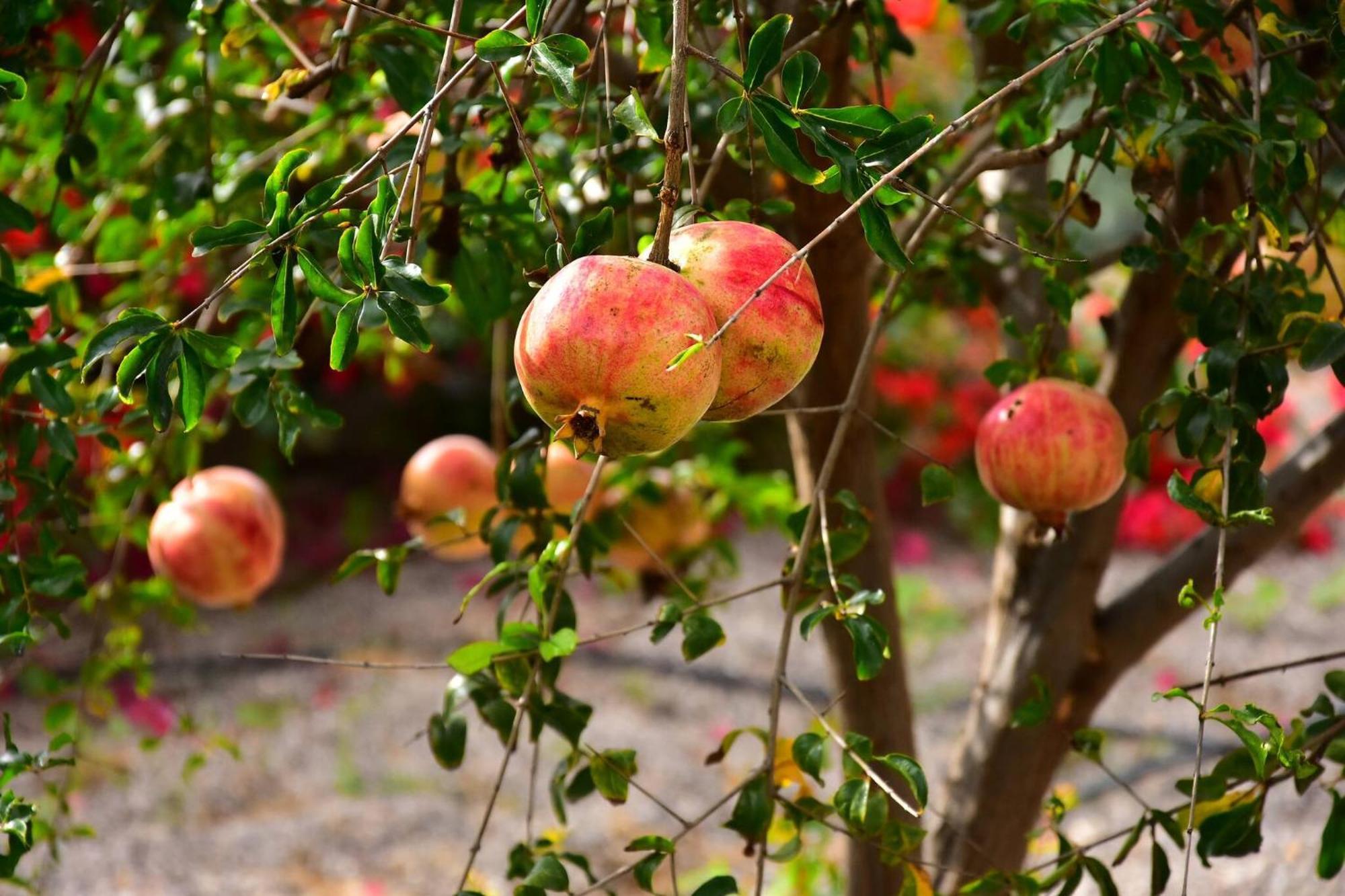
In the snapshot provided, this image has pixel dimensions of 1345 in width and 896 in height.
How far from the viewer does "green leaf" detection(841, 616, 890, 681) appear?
0.73m

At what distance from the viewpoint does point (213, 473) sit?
1440 mm

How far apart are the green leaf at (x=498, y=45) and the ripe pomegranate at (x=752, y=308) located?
0.41 ft

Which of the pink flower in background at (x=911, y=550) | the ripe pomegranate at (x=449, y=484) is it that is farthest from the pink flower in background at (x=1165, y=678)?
the ripe pomegranate at (x=449, y=484)

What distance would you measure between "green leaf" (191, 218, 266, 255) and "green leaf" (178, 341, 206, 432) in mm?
52

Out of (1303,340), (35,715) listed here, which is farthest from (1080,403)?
(35,715)

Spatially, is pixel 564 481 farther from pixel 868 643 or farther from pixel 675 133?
pixel 675 133

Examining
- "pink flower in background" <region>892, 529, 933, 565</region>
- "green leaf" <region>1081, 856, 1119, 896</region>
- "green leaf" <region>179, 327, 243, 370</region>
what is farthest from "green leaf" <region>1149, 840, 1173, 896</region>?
"pink flower in background" <region>892, 529, 933, 565</region>

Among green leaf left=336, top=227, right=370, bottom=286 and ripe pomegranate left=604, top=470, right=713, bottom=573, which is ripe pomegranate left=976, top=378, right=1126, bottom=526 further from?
ripe pomegranate left=604, top=470, right=713, bottom=573

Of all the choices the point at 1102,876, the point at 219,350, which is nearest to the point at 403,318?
the point at 219,350

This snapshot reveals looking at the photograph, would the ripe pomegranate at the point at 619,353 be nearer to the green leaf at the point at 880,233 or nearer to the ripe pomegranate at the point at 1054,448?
the green leaf at the point at 880,233

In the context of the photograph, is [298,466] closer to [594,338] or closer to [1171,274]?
[1171,274]

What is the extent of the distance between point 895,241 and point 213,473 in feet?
3.44

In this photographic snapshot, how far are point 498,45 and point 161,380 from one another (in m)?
0.24

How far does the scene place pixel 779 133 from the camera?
0.61 m
